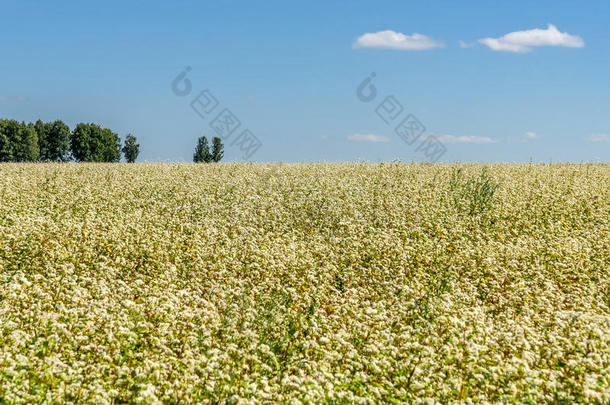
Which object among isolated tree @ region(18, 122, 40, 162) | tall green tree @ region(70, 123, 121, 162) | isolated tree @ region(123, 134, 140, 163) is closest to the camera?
isolated tree @ region(18, 122, 40, 162)

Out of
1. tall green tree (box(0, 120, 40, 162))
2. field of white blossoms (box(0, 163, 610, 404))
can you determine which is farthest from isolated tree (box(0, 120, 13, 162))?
field of white blossoms (box(0, 163, 610, 404))

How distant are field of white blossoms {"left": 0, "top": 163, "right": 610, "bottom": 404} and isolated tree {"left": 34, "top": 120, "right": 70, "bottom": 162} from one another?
76442 millimetres

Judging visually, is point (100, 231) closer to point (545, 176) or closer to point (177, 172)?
point (177, 172)

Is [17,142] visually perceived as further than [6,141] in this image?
Yes

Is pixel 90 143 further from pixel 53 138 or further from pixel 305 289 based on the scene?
pixel 305 289

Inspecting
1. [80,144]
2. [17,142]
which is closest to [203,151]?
[80,144]

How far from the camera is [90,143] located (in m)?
95.2

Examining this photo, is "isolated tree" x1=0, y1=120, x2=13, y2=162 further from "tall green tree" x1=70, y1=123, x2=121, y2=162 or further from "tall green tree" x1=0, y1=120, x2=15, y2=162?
"tall green tree" x1=70, y1=123, x2=121, y2=162

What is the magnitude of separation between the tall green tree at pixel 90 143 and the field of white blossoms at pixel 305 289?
238 ft

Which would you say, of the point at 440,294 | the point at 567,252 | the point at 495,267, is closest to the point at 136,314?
the point at 440,294

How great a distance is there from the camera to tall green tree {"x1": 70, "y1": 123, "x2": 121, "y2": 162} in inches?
3716

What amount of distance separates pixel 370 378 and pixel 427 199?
46.7 ft

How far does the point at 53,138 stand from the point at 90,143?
7.62m

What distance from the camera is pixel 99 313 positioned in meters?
9.32
